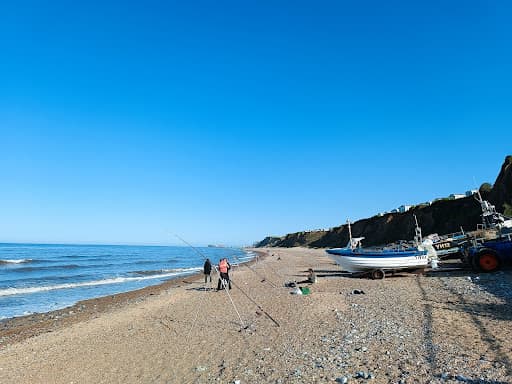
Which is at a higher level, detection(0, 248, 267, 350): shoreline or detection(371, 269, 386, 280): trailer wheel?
detection(371, 269, 386, 280): trailer wheel

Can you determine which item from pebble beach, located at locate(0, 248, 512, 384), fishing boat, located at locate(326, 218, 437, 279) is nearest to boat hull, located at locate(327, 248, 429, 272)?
fishing boat, located at locate(326, 218, 437, 279)

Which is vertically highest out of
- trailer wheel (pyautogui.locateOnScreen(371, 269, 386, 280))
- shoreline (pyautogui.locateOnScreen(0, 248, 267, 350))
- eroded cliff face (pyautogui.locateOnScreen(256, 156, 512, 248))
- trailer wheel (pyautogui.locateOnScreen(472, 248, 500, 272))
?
eroded cliff face (pyautogui.locateOnScreen(256, 156, 512, 248))

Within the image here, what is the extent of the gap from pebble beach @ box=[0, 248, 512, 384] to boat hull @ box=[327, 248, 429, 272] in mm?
4122

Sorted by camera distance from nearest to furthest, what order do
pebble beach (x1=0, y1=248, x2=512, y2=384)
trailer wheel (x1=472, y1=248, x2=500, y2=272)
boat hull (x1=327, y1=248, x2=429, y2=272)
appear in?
pebble beach (x1=0, y1=248, x2=512, y2=384), trailer wheel (x1=472, y1=248, x2=500, y2=272), boat hull (x1=327, y1=248, x2=429, y2=272)

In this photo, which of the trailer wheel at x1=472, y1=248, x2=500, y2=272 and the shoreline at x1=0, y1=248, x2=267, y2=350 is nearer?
the shoreline at x1=0, y1=248, x2=267, y2=350

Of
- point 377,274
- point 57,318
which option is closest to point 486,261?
point 377,274

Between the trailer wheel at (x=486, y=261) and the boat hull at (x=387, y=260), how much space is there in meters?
2.84

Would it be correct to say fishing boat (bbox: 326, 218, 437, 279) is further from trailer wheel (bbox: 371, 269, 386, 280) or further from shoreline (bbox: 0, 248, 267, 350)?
shoreline (bbox: 0, 248, 267, 350)

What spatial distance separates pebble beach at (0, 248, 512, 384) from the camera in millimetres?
7055

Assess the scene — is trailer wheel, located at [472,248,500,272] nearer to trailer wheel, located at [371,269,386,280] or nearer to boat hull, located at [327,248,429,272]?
boat hull, located at [327,248,429,272]

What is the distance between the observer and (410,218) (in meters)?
63.6

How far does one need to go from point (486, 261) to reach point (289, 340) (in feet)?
50.2

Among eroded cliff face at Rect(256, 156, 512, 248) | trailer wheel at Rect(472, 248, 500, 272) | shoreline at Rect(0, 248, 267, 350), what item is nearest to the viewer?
shoreline at Rect(0, 248, 267, 350)

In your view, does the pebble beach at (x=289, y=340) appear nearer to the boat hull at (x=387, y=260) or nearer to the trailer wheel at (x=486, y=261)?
the trailer wheel at (x=486, y=261)
